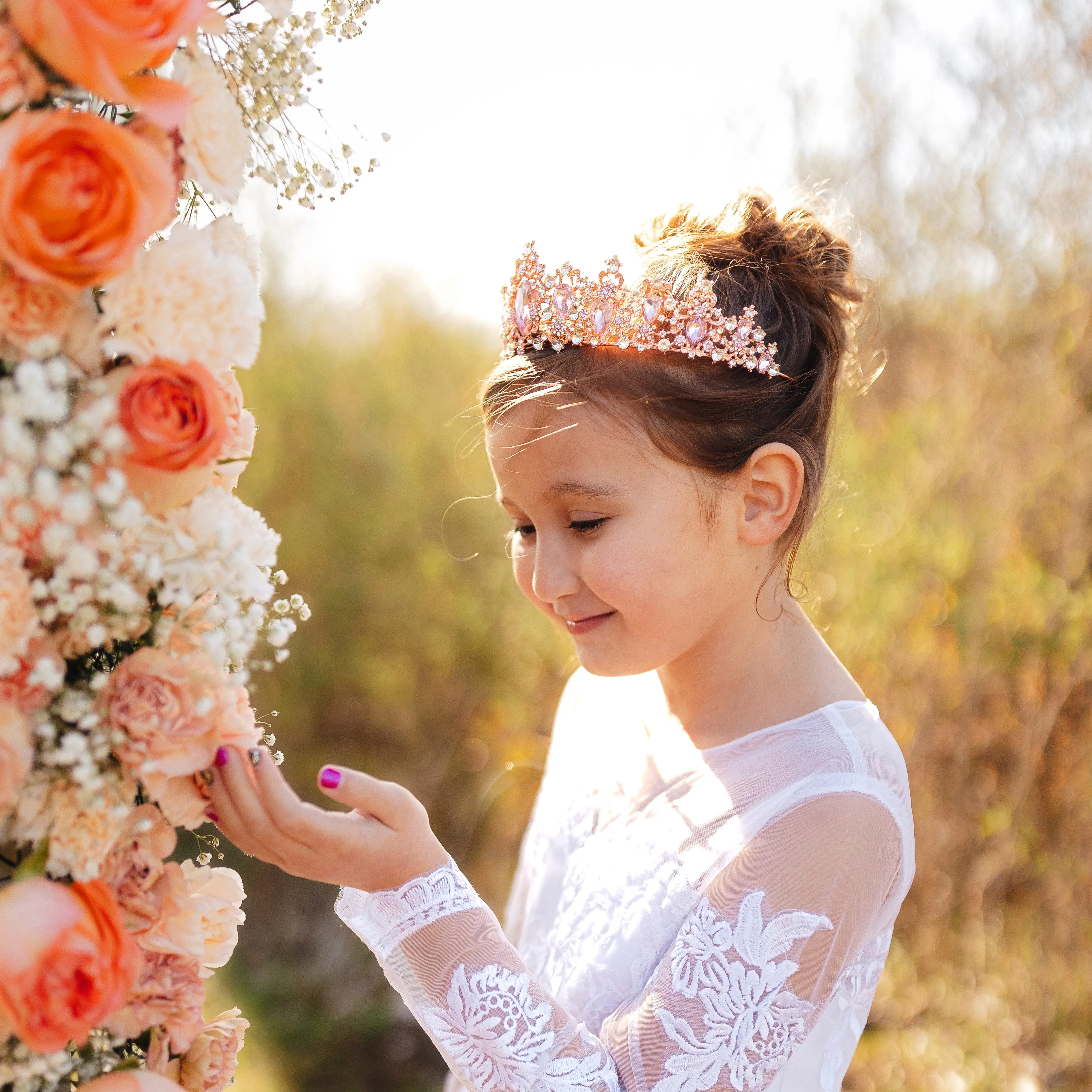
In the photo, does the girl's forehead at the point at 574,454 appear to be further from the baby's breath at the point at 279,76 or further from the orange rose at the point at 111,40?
the orange rose at the point at 111,40

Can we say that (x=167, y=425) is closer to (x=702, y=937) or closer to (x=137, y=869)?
(x=137, y=869)

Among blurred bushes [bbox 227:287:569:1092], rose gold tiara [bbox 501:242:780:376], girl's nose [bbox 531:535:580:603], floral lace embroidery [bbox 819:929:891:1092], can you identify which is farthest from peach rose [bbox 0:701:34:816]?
blurred bushes [bbox 227:287:569:1092]

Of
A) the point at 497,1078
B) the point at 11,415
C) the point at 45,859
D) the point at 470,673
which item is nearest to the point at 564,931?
the point at 497,1078

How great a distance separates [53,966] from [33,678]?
0.74 ft

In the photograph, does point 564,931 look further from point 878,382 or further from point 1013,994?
point 878,382

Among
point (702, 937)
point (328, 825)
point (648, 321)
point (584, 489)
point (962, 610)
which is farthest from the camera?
point (962, 610)

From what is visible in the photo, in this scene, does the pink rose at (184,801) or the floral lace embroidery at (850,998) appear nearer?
the pink rose at (184,801)

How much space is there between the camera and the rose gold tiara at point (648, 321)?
168cm

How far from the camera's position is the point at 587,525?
1608mm

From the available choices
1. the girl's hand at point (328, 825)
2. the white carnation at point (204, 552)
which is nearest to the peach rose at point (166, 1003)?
the girl's hand at point (328, 825)

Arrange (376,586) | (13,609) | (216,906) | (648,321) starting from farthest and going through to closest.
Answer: (376,586)
(648,321)
(216,906)
(13,609)

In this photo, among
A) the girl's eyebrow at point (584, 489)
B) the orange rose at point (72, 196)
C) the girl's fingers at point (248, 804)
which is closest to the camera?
the orange rose at point (72, 196)

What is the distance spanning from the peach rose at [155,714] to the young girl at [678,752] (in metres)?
0.28

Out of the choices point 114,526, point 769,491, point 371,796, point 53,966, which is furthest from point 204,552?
point 769,491
